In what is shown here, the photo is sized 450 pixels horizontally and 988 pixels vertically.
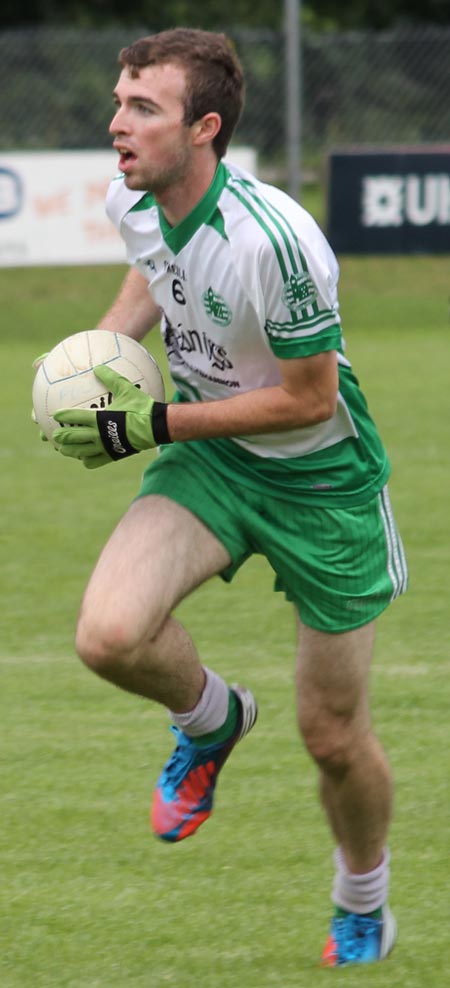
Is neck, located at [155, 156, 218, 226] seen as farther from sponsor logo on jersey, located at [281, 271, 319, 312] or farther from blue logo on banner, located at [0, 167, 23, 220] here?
blue logo on banner, located at [0, 167, 23, 220]

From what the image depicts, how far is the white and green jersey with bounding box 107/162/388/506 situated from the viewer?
145 inches

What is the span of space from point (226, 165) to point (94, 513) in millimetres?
4593

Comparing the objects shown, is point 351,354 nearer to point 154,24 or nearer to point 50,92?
point 50,92

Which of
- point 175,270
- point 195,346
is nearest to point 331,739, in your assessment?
point 195,346

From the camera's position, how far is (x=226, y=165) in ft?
12.9

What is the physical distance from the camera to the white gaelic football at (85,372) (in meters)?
3.97

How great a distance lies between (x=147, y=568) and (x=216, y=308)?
608mm

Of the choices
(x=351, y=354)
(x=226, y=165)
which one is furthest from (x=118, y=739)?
(x=351, y=354)

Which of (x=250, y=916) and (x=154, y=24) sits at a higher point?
(x=250, y=916)

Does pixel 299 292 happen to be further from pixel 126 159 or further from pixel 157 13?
pixel 157 13

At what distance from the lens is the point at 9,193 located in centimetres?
1405

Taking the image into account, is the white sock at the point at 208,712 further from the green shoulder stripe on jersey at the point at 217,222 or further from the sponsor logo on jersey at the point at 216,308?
the green shoulder stripe on jersey at the point at 217,222

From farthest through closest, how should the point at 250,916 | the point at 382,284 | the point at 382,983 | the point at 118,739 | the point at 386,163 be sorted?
the point at 382,284 < the point at 386,163 < the point at 118,739 < the point at 250,916 < the point at 382,983

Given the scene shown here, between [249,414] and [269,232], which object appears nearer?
[269,232]
